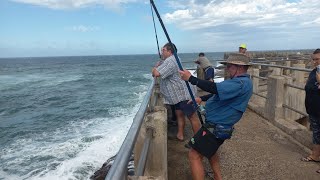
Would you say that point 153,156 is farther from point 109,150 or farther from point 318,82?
point 109,150

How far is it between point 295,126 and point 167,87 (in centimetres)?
301

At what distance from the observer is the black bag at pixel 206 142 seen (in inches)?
149

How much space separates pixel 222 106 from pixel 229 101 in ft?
0.33

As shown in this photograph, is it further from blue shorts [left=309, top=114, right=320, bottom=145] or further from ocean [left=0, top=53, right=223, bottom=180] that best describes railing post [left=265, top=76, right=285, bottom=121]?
ocean [left=0, top=53, right=223, bottom=180]

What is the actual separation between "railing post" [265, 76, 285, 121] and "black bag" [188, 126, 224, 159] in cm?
424

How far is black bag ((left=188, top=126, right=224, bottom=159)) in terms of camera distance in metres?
3.79

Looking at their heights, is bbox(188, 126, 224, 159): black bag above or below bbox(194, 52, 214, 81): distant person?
below

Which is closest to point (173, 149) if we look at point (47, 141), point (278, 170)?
point (278, 170)

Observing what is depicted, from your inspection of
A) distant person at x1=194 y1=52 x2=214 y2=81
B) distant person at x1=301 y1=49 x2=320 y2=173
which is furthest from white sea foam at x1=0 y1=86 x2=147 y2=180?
distant person at x1=301 y1=49 x2=320 y2=173

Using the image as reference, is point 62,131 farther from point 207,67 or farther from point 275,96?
point 275,96

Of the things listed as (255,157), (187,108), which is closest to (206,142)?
(187,108)

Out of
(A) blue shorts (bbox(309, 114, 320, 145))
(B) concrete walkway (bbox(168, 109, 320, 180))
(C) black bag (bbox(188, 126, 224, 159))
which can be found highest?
(C) black bag (bbox(188, 126, 224, 159))

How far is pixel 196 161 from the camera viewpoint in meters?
3.90

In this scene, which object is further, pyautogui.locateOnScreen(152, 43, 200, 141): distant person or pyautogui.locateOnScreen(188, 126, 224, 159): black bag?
pyautogui.locateOnScreen(152, 43, 200, 141): distant person
